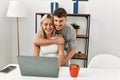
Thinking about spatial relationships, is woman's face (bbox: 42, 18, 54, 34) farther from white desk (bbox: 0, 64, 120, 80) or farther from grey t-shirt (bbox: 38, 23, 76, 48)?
white desk (bbox: 0, 64, 120, 80)

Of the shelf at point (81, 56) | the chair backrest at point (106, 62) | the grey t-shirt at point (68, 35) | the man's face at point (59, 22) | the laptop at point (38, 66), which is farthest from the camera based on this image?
the shelf at point (81, 56)

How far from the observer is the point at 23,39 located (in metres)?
3.41

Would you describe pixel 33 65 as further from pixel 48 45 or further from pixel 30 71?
pixel 48 45

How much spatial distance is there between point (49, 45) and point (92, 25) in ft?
4.87

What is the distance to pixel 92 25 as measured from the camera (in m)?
3.15

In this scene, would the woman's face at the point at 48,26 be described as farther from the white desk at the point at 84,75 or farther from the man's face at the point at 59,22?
the white desk at the point at 84,75

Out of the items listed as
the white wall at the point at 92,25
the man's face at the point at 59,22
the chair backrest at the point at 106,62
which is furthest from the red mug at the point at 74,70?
the white wall at the point at 92,25

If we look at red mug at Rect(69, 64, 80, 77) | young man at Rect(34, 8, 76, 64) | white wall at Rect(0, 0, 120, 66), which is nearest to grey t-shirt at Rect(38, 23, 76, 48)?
young man at Rect(34, 8, 76, 64)

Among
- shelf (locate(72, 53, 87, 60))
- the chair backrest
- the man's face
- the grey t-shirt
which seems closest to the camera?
the man's face

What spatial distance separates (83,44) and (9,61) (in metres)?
1.43

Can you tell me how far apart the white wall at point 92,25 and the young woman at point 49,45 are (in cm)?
138

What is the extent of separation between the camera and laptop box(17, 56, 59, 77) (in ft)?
4.72

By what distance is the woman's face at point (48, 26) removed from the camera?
5.95 ft

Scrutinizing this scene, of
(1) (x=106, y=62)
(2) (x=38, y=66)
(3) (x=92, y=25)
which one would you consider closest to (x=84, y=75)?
(2) (x=38, y=66)
